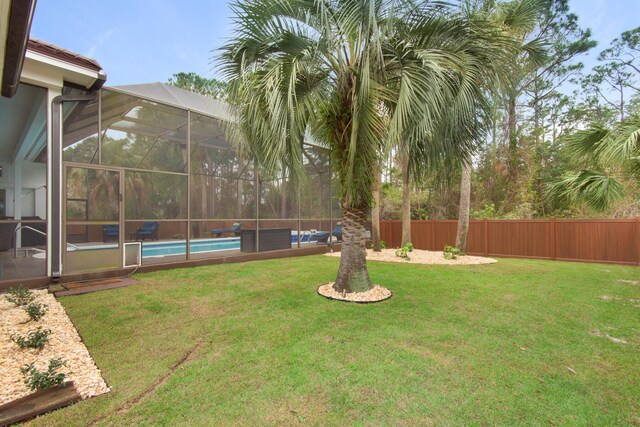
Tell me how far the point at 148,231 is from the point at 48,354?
440 cm

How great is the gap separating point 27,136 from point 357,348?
33.1ft

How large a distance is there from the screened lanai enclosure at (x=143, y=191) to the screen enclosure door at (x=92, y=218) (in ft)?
0.06

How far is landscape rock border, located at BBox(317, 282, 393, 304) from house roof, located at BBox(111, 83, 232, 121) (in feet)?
14.0

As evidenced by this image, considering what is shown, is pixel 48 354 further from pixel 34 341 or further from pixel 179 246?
pixel 179 246

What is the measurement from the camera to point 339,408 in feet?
7.27

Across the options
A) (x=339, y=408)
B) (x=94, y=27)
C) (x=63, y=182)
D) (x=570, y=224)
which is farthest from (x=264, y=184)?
(x=94, y=27)

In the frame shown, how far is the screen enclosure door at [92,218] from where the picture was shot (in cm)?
570

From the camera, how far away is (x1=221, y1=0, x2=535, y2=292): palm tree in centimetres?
392

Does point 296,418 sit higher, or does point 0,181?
point 0,181

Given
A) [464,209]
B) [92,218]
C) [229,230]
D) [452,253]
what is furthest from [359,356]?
[464,209]

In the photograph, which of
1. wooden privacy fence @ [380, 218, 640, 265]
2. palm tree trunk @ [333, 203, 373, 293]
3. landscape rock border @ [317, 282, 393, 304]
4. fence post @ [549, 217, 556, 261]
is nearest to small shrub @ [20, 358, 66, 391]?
landscape rock border @ [317, 282, 393, 304]

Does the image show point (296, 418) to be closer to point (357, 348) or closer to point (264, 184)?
point (357, 348)

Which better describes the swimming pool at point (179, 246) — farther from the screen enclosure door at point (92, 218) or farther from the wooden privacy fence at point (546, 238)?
the wooden privacy fence at point (546, 238)

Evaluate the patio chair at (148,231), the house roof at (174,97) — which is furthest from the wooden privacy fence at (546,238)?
the patio chair at (148,231)
